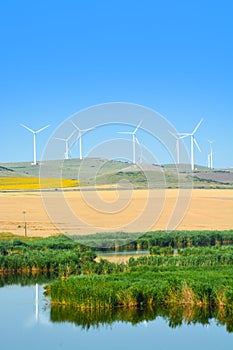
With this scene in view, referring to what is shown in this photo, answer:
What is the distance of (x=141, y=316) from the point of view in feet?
79.7

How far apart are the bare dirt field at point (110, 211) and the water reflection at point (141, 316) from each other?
89.6 feet

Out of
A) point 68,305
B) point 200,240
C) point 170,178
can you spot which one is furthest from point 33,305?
point 170,178

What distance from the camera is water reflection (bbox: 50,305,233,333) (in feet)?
77.4

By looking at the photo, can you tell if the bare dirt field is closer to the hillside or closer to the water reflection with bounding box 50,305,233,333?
the hillside

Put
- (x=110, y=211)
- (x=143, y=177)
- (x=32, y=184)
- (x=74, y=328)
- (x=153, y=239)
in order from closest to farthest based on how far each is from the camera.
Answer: (x=74, y=328) → (x=153, y=239) → (x=110, y=211) → (x=32, y=184) → (x=143, y=177)

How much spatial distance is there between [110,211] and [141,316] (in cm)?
4599

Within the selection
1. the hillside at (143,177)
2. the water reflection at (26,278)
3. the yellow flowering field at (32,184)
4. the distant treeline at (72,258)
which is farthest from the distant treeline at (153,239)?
the yellow flowering field at (32,184)

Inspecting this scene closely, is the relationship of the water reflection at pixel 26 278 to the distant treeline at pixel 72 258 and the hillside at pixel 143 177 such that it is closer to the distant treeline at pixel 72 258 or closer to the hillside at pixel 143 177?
the distant treeline at pixel 72 258

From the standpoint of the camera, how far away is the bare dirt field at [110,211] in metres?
58.9

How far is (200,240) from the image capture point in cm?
4794

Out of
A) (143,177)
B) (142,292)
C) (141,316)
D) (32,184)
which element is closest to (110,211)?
(32,184)

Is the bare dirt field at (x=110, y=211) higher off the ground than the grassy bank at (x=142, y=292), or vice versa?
Result: the bare dirt field at (x=110, y=211)

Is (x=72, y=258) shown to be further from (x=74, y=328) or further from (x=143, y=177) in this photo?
(x=143, y=177)

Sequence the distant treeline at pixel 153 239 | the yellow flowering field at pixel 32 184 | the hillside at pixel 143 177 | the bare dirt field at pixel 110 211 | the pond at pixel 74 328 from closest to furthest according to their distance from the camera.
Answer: the pond at pixel 74 328, the distant treeline at pixel 153 239, the bare dirt field at pixel 110 211, the yellow flowering field at pixel 32 184, the hillside at pixel 143 177
